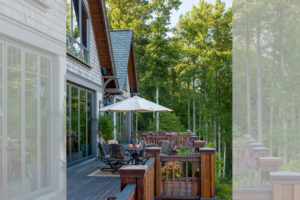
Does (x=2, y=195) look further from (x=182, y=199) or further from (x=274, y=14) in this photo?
(x=274, y=14)

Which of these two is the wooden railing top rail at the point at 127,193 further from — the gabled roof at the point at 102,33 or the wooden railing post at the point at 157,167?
the gabled roof at the point at 102,33

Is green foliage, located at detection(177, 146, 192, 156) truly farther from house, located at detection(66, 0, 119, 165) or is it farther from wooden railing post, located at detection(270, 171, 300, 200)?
wooden railing post, located at detection(270, 171, 300, 200)

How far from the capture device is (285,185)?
77 centimetres

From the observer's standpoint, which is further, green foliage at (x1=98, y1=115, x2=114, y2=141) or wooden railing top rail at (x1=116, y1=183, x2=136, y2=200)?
green foliage at (x1=98, y1=115, x2=114, y2=141)

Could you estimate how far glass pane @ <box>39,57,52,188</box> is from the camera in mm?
A: 4888

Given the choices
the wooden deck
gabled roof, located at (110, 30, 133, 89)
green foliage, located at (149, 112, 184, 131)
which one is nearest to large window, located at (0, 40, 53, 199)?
the wooden deck

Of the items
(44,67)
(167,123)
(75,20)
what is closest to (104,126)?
(75,20)

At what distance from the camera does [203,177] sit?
4.76 meters

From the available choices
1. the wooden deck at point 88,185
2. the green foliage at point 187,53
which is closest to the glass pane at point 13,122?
the wooden deck at point 88,185

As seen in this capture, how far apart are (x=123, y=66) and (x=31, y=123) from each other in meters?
9.76

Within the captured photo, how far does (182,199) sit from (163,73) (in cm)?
1752

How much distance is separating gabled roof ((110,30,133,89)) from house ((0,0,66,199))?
7.83m

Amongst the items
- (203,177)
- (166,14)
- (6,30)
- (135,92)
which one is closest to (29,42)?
(6,30)

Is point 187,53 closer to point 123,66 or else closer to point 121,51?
point 121,51
